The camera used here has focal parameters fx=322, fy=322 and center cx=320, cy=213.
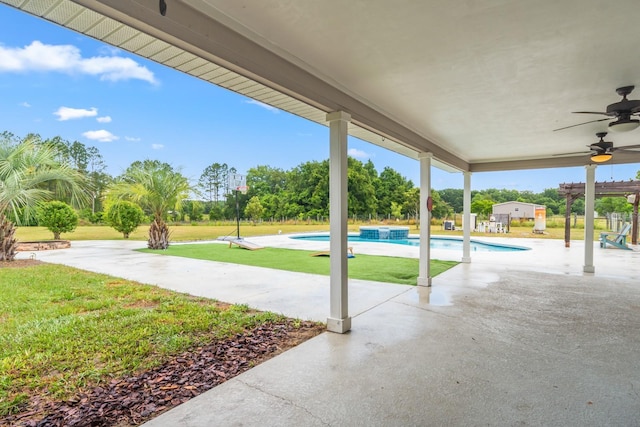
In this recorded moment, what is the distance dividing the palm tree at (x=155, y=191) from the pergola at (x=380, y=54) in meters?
8.55

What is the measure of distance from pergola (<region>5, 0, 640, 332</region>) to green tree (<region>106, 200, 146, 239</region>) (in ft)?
40.5

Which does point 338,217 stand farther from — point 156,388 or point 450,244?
point 450,244

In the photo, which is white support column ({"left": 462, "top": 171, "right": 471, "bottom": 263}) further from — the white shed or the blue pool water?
the white shed

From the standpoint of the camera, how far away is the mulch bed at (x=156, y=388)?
6.78 ft

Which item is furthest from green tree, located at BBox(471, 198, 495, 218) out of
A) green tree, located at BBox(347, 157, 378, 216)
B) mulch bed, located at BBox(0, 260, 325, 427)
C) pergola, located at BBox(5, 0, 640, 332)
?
mulch bed, located at BBox(0, 260, 325, 427)

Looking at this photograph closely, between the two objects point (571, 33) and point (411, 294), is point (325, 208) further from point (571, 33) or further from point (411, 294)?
point (571, 33)

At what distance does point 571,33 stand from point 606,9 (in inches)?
12.0

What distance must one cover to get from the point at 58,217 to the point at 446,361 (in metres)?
13.8

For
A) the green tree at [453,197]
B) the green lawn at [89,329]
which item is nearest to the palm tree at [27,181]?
the green lawn at [89,329]

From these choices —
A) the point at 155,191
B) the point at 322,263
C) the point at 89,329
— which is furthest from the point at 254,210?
the point at 89,329

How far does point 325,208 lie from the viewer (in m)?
26.8

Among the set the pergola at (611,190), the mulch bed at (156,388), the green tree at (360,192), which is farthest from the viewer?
the green tree at (360,192)

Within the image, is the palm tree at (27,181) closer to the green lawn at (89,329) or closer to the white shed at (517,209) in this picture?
the green lawn at (89,329)

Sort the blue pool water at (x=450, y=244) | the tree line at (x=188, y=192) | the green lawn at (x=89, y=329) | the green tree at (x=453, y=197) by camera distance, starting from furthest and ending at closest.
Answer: the green tree at (x=453, y=197) → the blue pool water at (x=450, y=244) → the tree line at (x=188, y=192) → the green lawn at (x=89, y=329)
